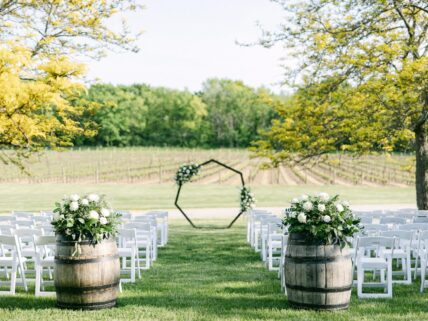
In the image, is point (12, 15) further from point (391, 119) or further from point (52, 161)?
point (52, 161)

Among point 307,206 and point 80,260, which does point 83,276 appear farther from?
point 307,206

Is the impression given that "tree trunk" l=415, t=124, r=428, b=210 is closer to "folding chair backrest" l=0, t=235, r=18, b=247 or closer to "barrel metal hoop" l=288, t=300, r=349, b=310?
"barrel metal hoop" l=288, t=300, r=349, b=310

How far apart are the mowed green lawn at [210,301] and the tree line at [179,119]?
324 feet

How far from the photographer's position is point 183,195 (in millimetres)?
39344

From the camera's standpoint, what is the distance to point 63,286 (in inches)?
297

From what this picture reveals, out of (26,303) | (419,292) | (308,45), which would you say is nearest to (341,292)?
(419,292)

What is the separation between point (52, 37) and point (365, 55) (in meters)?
8.43

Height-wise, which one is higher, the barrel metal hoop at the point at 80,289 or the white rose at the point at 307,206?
the white rose at the point at 307,206

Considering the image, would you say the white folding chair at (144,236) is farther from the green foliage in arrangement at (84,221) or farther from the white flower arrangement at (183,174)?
the white flower arrangement at (183,174)

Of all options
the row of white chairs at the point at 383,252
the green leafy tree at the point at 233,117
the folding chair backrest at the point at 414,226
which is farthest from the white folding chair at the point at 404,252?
the green leafy tree at the point at 233,117

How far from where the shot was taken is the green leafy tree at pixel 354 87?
1455cm

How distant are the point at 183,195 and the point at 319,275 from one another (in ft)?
106

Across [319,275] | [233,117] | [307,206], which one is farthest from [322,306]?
[233,117]

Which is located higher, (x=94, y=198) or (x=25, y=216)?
(x=94, y=198)
